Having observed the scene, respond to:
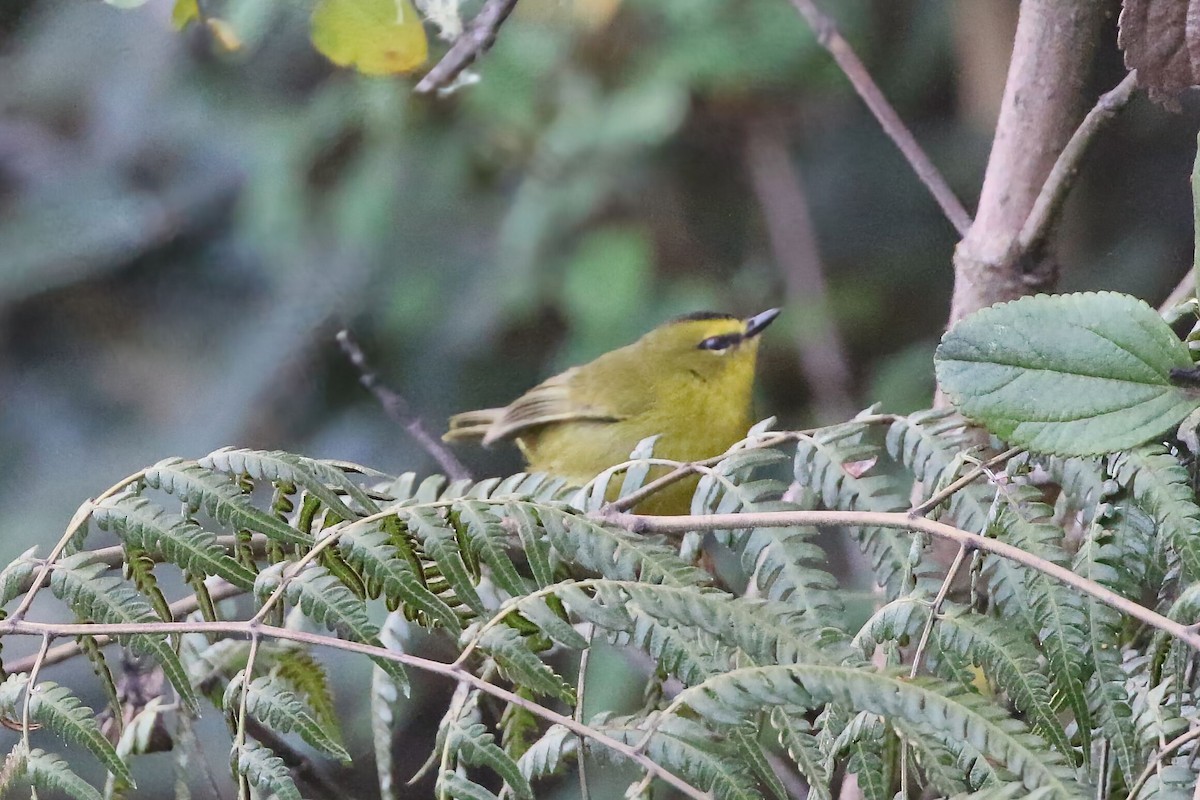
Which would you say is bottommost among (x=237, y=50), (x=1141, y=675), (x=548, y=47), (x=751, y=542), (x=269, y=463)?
(x=1141, y=675)

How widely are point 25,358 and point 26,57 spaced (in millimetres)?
284

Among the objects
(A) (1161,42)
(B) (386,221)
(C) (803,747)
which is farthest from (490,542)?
(B) (386,221)

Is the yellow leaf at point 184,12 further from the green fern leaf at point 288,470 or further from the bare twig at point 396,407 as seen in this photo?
the green fern leaf at point 288,470

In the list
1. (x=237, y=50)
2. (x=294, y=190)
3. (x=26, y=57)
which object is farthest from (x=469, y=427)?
(x=26, y=57)

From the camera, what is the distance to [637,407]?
1.01 m

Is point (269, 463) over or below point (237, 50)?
below

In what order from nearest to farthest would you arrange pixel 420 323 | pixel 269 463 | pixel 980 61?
pixel 269 463 < pixel 980 61 < pixel 420 323

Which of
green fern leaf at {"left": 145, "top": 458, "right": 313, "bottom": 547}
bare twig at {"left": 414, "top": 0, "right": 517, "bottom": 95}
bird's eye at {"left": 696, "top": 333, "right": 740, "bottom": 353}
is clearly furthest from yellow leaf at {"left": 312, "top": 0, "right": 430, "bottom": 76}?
green fern leaf at {"left": 145, "top": 458, "right": 313, "bottom": 547}

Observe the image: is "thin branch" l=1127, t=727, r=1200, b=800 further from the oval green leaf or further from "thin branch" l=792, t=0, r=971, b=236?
"thin branch" l=792, t=0, r=971, b=236

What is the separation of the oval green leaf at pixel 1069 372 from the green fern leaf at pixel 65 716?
0.96 ft

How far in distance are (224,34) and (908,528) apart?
33.9 inches

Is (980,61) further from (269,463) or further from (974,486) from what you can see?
(269,463)

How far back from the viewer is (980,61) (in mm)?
740

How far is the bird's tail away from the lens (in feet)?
3.32
